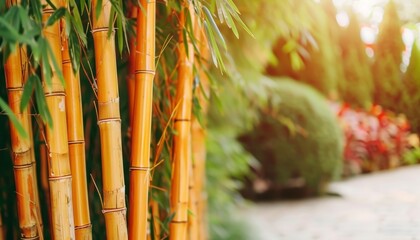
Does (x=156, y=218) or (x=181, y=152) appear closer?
(x=181, y=152)

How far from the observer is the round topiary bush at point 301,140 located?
Result: 495cm

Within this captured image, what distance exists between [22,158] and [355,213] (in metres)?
3.41

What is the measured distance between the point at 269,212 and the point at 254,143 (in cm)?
72

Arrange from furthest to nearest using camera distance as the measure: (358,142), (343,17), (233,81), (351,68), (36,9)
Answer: (351,68), (358,142), (343,17), (233,81), (36,9)

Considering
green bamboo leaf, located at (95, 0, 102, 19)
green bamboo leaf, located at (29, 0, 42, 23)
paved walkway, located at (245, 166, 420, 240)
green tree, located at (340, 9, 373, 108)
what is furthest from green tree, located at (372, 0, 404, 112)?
green tree, located at (340, 9, 373, 108)

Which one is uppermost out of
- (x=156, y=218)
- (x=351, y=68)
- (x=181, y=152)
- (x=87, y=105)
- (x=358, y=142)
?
(x=351, y=68)

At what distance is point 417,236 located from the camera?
1781mm

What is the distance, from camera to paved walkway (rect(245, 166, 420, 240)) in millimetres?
2334

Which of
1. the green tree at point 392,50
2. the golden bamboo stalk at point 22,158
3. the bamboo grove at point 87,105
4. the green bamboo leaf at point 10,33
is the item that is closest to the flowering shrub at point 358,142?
the green tree at point 392,50

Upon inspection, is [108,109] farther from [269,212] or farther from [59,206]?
[269,212]

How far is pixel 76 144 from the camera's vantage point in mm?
1148

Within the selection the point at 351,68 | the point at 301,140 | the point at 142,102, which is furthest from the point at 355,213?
the point at 142,102

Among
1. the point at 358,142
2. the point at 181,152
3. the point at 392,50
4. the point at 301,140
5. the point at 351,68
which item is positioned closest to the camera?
the point at 181,152

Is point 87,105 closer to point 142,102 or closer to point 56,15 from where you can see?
point 142,102
